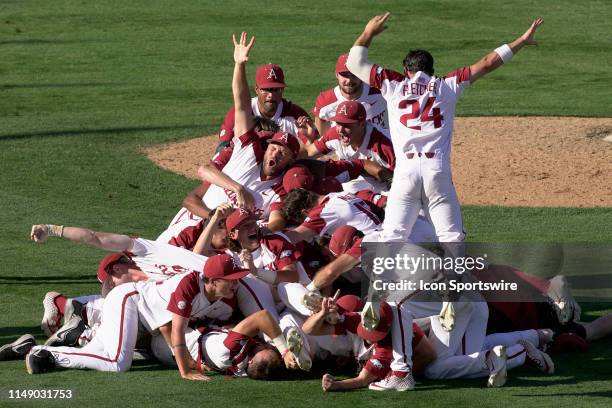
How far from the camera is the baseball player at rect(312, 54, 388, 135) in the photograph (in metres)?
11.6

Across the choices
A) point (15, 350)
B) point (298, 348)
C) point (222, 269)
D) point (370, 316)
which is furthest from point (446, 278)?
point (15, 350)

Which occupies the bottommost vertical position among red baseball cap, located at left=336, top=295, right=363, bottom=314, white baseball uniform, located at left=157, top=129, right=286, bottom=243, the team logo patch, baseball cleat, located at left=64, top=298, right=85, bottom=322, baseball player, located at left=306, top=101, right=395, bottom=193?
the team logo patch

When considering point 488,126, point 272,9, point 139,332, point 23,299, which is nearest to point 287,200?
point 139,332

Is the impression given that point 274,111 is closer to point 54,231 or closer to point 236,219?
point 236,219

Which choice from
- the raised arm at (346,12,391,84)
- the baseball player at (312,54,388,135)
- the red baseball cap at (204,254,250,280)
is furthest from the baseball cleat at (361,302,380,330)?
the baseball player at (312,54,388,135)

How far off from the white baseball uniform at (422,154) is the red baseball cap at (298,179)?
973 millimetres

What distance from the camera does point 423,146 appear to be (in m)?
9.02

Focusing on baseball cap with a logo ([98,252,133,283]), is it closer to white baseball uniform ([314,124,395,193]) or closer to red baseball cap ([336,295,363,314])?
red baseball cap ([336,295,363,314])

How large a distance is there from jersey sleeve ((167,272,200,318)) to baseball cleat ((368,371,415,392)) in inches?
51.7

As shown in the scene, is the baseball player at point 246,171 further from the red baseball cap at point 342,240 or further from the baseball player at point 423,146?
the baseball player at point 423,146

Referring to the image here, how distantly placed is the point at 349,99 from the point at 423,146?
2.82m

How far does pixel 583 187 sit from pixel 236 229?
20.3ft

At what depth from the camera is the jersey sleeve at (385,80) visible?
9094 mm

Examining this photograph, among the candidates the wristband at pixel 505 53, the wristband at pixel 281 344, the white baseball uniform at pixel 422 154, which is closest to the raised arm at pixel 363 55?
the white baseball uniform at pixel 422 154
